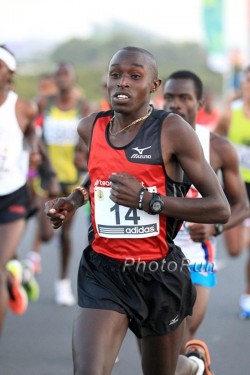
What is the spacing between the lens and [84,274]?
4.55m

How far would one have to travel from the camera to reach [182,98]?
5676 mm

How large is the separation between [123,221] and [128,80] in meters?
0.68

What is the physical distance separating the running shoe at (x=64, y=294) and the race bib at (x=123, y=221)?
411 cm

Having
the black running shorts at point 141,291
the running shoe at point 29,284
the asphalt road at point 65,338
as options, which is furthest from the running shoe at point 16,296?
the black running shorts at point 141,291

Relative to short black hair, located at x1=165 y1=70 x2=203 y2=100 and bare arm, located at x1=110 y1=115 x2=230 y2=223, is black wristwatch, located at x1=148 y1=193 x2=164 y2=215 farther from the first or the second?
short black hair, located at x1=165 y1=70 x2=203 y2=100

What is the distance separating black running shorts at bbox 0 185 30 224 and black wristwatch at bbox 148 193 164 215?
2604mm

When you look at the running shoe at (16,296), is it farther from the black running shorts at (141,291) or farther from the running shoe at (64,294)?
the black running shorts at (141,291)

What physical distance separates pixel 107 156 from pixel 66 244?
177 inches

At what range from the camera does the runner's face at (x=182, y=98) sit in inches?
222

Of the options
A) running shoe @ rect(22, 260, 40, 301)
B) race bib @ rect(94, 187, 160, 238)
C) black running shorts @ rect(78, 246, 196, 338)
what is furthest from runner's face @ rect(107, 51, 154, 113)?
running shoe @ rect(22, 260, 40, 301)

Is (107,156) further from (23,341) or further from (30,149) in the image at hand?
(23,341)

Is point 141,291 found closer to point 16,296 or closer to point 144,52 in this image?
point 144,52

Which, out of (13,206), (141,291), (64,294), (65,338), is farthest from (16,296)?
(141,291)

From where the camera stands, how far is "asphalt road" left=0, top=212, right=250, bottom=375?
645 cm
